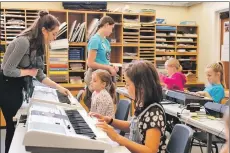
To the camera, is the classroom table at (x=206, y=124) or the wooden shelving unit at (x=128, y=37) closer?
the classroom table at (x=206, y=124)

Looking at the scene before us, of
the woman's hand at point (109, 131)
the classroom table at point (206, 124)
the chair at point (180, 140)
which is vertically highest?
the woman's hand at point (109, 131)

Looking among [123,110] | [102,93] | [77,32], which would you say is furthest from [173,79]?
[77,32]

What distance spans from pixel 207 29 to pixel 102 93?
3180mm

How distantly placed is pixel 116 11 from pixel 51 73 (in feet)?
4.48

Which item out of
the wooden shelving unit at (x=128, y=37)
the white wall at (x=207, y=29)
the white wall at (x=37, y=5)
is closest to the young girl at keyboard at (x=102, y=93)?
the wooden shelving unit at (x=128, y=37)

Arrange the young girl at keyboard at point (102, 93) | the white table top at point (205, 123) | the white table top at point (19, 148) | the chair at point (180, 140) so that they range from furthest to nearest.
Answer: the young girl at keyboard at point (102, 93) → the white table top at point (205, 123) → the chair at point (180, 140) → the white table top at point (19, 148)

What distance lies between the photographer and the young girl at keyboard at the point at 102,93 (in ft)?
7.93

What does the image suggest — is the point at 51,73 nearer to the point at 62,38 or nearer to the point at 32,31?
the point at 62,38

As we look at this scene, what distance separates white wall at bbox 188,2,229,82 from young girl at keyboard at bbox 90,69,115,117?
2792mm

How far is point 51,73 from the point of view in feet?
14.6

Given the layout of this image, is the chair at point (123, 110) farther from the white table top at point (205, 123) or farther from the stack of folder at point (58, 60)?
the stack of folder at point (58, 60)

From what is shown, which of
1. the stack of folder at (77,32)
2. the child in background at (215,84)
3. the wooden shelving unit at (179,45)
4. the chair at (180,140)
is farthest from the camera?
the wooden shelving unit at (179,45)

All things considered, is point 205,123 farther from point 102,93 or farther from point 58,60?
point 58,60

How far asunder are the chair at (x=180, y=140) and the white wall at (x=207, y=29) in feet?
11.6
